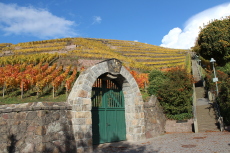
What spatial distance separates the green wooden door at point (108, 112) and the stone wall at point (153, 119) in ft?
5.20

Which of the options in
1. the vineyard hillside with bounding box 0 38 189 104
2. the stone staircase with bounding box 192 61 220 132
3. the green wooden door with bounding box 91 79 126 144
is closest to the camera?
the green wooden door with bounding box 91 79 126 144

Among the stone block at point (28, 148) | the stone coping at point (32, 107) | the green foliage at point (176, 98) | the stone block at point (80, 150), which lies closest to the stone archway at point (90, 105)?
the stone block at point (80, 150)

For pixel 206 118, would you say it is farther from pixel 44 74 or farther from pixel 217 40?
pixel 44 74

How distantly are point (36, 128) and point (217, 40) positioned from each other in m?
16.6

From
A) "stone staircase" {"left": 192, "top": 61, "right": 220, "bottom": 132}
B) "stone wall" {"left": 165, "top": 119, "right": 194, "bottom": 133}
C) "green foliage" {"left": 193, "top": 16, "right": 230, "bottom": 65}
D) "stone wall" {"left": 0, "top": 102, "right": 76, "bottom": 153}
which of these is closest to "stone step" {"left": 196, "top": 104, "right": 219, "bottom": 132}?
"stone staircase" {"left": 192, "top": 61, "right": 220, "bottom": 132}

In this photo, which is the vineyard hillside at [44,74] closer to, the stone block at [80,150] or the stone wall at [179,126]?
the stone block at [80,150]

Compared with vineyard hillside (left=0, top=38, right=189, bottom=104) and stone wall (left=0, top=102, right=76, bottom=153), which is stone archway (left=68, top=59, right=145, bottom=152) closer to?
stone wall (left=0, top=102, right=76, bottom=153)

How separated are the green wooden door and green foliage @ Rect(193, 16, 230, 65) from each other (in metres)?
11.9

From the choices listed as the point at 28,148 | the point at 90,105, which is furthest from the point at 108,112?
the point at 28,148

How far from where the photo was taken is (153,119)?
11.2 meters

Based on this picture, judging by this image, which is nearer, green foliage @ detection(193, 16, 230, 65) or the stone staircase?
the stone staircase

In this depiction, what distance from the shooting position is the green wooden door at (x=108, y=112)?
27.5 feet

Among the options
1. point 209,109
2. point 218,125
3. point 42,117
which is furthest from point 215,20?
point 42,117

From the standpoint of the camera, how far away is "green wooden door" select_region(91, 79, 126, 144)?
838 centimetres
